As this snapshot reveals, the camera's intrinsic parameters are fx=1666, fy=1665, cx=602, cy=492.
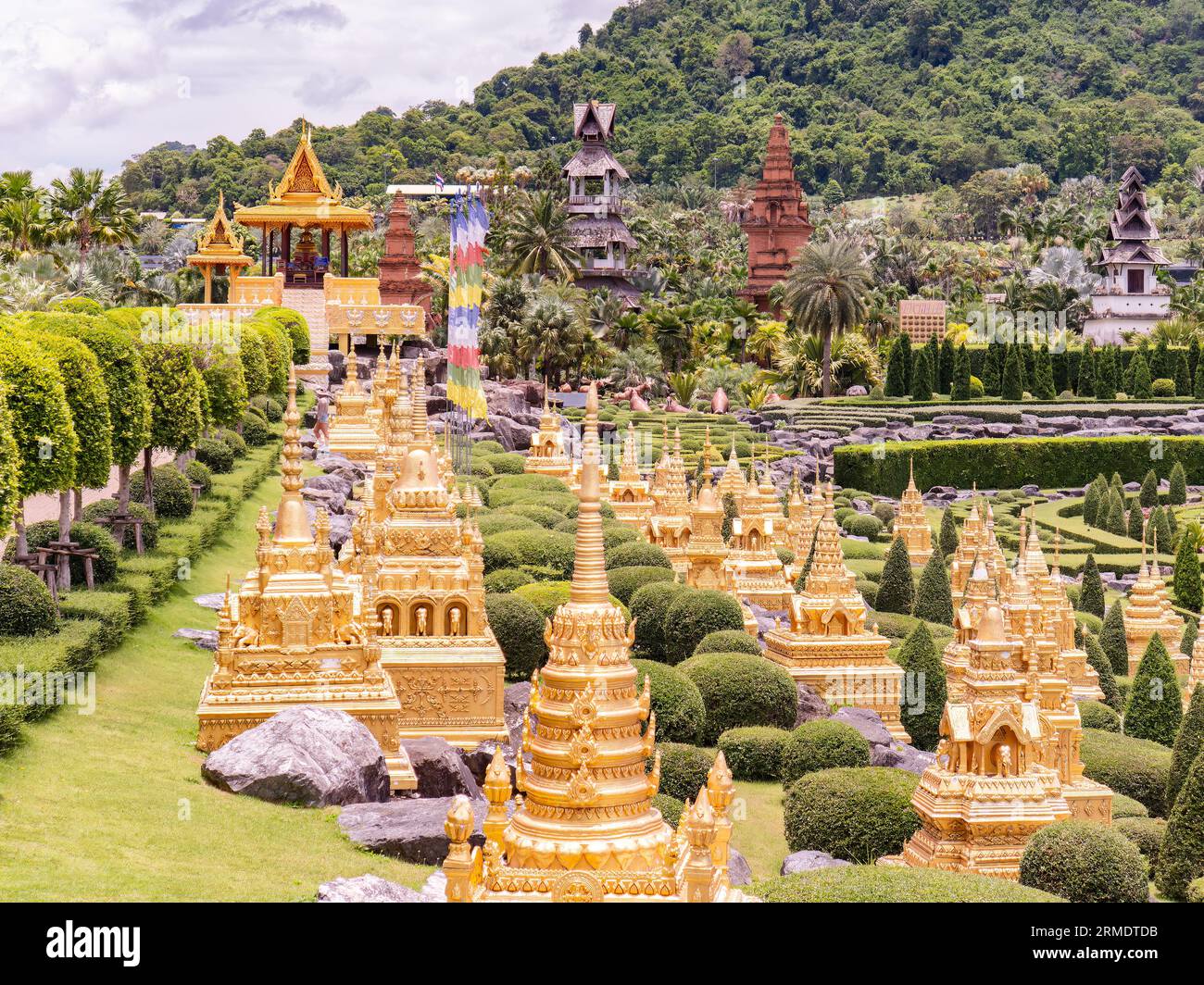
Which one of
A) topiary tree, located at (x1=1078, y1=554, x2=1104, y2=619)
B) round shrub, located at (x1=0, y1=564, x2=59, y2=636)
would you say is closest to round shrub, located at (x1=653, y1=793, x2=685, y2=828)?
round shrub, located at (x1=0, y1=564, x2=59, y2=636)

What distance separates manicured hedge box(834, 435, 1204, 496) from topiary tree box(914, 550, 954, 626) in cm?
3508

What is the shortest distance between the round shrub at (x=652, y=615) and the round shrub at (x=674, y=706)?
19.9 feet

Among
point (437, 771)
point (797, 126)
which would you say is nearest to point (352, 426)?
point (437, 771)

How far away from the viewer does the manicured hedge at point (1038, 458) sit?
7681 centimetres

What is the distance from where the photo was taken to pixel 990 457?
7819cm

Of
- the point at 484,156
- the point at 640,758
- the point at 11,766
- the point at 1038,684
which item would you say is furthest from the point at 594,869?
A: the point at 484,156

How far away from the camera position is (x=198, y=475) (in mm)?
36188

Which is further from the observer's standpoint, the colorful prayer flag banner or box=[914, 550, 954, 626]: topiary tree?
box=[914, 550, 954, 626]: topiary tree

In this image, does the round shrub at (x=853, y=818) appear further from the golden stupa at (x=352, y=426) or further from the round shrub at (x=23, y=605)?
the golden stupa at (x=352, y=426)

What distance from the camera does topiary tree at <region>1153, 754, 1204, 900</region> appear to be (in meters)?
19.7

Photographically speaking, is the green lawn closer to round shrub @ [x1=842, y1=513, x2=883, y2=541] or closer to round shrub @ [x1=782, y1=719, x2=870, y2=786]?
round shrub @ [x1=782, y1=719, x2=870, y2=786]

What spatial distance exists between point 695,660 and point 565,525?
8.96 m
